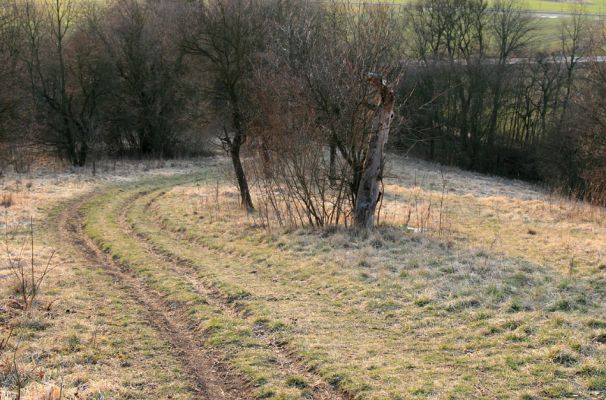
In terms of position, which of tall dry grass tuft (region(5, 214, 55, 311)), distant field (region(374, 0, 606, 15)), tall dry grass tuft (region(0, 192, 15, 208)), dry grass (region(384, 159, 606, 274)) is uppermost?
distant field (region(374, 0, 606, 15))

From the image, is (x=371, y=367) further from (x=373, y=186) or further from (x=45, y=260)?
(x=45, y=260)

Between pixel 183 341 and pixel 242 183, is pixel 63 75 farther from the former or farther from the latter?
pixel 183 341

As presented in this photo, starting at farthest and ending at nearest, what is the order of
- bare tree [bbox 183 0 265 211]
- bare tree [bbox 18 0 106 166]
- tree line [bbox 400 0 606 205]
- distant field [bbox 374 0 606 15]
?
distant field [bbox 374 0 606 15] → tree line [bbox 400 0 606 205] → bare tree [bbox 18 0 106 166] → bare tree [bbox 183 0 265 211]

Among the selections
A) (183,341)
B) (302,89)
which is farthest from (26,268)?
(302,89)

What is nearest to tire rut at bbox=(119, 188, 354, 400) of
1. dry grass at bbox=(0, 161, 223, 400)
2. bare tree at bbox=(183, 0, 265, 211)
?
dry grass at bbox=(0, 161, 223, 400)

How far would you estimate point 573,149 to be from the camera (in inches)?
1330

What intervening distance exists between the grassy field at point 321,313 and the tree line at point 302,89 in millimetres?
2994

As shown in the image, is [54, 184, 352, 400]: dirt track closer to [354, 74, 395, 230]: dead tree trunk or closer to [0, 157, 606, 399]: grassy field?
[0, 157, 606, 399]: grassy field

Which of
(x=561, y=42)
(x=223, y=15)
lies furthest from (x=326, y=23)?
(x=561, y=42)

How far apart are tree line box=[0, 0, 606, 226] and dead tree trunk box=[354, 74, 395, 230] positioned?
0.08 m

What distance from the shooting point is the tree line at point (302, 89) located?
1566 centimetres

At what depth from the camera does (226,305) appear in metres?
10.3

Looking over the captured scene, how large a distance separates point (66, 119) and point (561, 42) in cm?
3943

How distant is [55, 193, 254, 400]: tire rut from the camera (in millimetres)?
7383
